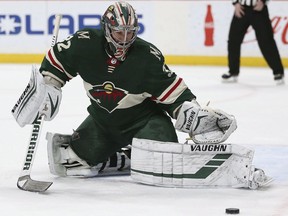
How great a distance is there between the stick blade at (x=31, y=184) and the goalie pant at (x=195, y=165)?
41cm

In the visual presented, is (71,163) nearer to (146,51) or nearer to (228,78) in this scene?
(146,51)

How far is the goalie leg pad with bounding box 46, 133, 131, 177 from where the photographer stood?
13.6 feet

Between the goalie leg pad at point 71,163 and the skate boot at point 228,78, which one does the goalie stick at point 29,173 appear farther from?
the skate boot at point 228,78

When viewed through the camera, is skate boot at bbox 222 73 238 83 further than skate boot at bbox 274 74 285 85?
Yes

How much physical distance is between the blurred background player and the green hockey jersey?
4.16 m

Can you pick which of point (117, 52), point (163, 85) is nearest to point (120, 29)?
point (117, 52)

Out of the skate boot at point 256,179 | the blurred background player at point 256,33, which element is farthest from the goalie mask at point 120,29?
the blurred background player at point 256,33

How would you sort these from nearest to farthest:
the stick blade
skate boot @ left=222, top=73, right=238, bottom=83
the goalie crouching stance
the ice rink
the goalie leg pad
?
the ice rink → the stick blade → the goalie crouching stance → the goalie leg pad → skate boot @ left=222, top=73, right=238, bottom=83

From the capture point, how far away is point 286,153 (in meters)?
4.72

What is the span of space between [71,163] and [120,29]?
2.26ft

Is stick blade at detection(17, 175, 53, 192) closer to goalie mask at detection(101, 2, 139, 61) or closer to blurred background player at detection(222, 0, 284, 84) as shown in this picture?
goalie mask at detection(101, 2, 139, 61)

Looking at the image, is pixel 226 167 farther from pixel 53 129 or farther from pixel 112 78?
pixel 53 129

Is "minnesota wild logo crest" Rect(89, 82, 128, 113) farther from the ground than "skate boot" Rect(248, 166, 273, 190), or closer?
farther from the ground

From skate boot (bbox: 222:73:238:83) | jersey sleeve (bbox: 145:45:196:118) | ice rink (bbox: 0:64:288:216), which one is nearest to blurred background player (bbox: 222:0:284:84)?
skate boot (bbox: 222:73:238:83)
